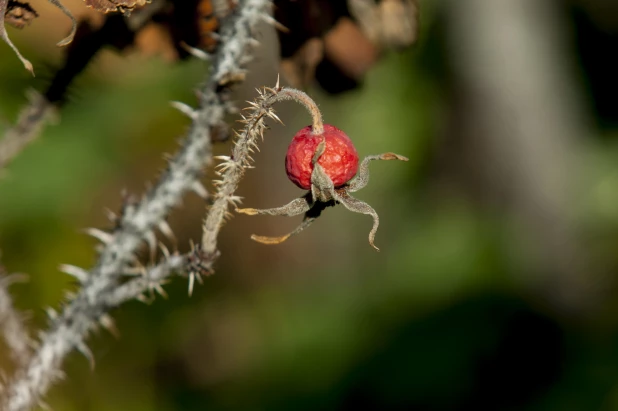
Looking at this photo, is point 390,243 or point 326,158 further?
point 390,243

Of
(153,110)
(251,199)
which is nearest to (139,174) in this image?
(153,110)

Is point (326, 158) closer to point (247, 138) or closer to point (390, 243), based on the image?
point (247, 138)

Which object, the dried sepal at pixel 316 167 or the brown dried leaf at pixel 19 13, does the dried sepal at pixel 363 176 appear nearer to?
the dried sepal at pixel 316 167

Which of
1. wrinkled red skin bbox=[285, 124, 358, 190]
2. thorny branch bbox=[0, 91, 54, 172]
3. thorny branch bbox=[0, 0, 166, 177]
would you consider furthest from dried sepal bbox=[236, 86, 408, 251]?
thorny branch bbox=[0, 91, 54, 172]

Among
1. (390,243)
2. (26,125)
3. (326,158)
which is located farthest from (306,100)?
(390,243)

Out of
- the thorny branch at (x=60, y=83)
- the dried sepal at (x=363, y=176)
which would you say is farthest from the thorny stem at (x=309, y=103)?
the thorny branch at (x=60, y=83)

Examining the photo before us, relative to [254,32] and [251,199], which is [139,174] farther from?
[254,32]

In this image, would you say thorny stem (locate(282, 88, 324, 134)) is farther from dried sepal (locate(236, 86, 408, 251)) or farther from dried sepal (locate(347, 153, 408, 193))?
dried sepal (locate(347, 153, 408, 193))
